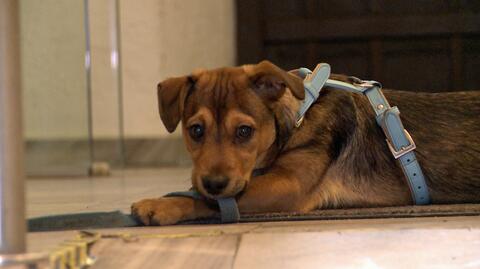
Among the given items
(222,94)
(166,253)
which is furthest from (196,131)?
(166,253)

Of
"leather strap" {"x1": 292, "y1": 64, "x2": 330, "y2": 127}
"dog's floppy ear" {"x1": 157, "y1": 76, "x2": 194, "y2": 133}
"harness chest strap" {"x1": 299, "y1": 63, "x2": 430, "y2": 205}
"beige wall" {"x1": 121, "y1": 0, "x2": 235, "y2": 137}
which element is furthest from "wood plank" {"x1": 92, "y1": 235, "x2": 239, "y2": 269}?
"beige wall" {"x1": 121, "y1": 0, "x2": 235, "y2": 137}

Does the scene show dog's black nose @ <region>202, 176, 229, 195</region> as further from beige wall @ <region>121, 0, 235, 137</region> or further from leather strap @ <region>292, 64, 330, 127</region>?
beige wall @ <region>121, 0, 235, 137</region>

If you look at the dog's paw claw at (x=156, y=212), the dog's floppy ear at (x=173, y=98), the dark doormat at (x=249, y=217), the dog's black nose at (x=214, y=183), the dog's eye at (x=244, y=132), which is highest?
the dog's floppy ear at (x=173, y=98)

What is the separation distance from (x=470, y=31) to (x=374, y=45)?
2.09 ft

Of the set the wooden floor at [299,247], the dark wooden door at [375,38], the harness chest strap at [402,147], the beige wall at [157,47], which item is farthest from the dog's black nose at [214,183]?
the dark wooden door at [375,38]

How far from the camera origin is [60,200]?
281 centimetres

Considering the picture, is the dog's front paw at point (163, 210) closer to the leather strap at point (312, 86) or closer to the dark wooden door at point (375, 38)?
the leather strap at point (312, 86)

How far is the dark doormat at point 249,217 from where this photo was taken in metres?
1.91

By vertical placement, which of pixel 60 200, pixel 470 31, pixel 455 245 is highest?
pixel 470 31

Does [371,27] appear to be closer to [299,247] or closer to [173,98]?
[173,98]

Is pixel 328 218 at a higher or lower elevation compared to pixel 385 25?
lower

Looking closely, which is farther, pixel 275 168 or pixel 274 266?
pixel 275 168

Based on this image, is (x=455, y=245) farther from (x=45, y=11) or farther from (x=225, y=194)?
(x=45, y=11)

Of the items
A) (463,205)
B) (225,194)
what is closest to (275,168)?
(225,194)
